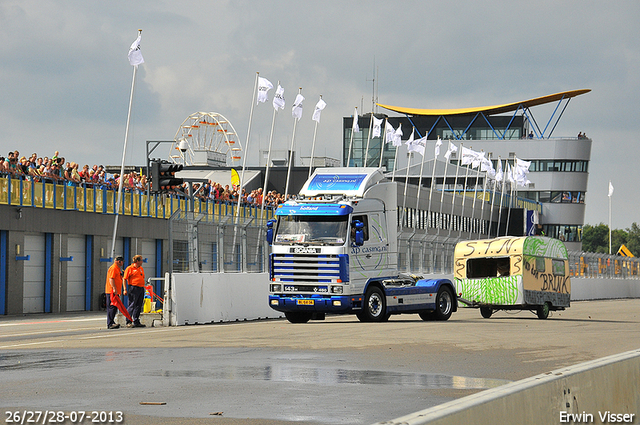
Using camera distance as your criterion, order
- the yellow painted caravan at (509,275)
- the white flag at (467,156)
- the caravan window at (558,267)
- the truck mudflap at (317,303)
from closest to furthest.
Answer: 1. the truck mudflap at (317,303)
2. the yellow painted caravan at (509,275)
3. the caravan window at (558,267)
4. the white flag at (467,156)

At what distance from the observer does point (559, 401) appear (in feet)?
24.4

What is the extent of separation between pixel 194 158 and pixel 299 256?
64168 millimetres

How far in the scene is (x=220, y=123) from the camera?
3499 inches

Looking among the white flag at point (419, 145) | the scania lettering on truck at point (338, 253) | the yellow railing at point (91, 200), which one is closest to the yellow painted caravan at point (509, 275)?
the scania lettering on truck at point (338, 253)

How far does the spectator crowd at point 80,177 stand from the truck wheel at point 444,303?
16.4m

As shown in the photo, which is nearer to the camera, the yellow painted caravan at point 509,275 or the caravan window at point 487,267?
the yellow painted caravan at point 509,275

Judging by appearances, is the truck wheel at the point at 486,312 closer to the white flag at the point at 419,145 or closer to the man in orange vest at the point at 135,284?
the man in orange vest at the point at 135,284

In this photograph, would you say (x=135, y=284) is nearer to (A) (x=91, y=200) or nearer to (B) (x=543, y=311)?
(B) (x=543, y=311)

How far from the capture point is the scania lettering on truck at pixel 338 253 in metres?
25.0

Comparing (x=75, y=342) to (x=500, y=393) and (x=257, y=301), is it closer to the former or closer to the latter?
(x=257, y=301)

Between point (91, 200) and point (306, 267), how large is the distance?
1813 cm

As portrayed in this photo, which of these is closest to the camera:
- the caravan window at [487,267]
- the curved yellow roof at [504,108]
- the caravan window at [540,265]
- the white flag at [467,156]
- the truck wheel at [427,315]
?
the truck wheel at [427,315]

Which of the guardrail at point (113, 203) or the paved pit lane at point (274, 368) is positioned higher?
the guardrail at point (113, 203)

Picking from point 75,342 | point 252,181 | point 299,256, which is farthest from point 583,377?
point 252,181
